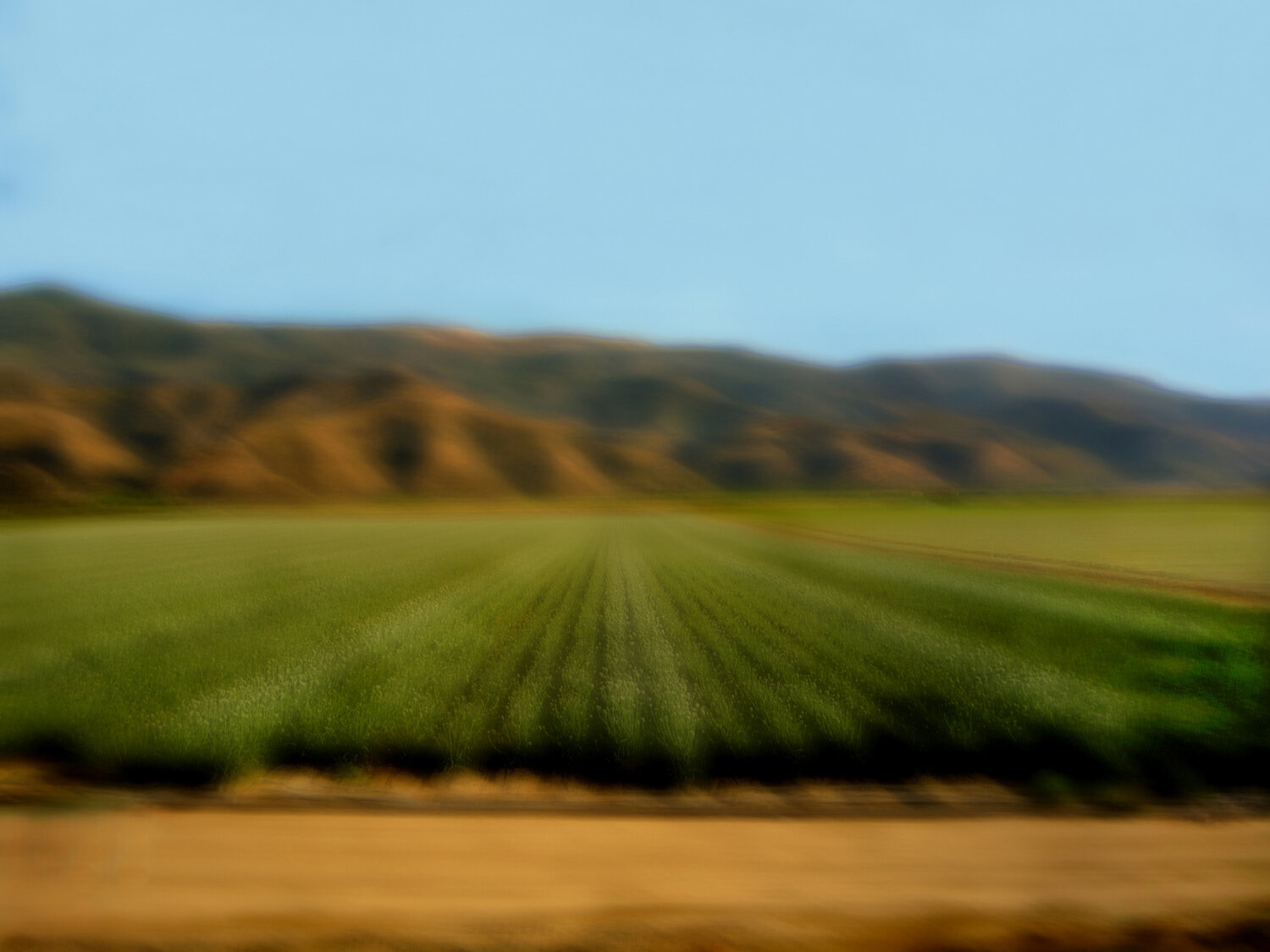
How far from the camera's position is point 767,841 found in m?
6.60

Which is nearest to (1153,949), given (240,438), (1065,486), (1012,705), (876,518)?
(1012,705)

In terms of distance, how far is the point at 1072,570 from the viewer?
29328 millimetres

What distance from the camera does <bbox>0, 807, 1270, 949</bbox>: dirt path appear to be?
524 centimetres

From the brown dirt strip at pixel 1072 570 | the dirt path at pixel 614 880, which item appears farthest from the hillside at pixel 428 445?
the dirt path at pixel 614 880

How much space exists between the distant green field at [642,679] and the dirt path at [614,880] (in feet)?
4.14

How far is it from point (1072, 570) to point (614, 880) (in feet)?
94.4

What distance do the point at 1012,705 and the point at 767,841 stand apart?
4882mm

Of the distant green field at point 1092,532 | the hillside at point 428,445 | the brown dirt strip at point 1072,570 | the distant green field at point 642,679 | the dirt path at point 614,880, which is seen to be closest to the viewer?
the dirt path at point 614,880

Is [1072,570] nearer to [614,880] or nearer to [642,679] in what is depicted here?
[642,679]

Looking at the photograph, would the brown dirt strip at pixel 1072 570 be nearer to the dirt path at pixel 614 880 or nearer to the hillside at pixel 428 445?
the dirt path at pixel 614 880

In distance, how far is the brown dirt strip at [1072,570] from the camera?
22750 millimetres

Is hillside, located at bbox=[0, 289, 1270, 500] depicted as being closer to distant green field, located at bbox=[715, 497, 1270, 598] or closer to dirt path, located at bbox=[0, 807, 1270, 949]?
distant green field, located at bbox=[715, 497, 1270, 598]

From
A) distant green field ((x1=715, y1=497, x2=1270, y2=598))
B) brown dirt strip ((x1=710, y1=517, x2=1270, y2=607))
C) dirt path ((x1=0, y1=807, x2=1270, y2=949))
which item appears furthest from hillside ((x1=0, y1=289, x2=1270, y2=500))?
dirt path ((x1=0, y1=807, x2=1270, y2=949))

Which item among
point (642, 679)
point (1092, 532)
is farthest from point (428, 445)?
point (642, 679)
